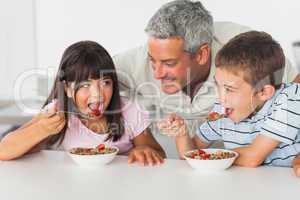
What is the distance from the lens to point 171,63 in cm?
152

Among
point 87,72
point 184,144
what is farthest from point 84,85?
point 184,144

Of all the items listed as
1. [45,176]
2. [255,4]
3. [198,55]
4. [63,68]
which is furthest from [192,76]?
[45,176]

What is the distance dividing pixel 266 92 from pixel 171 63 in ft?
1.28

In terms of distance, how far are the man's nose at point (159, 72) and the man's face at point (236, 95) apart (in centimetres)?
30

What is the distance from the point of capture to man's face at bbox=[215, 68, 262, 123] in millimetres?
1205

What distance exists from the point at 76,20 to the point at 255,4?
63 centimetres

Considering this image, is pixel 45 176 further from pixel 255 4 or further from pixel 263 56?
pixel 255 4

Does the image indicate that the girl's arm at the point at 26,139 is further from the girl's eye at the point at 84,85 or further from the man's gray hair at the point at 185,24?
the man's gray hair at the point at 185,24

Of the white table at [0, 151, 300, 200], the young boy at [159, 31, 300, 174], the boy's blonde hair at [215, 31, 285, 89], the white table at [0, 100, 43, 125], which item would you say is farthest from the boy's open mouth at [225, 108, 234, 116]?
the white table at [0, 100, 43, 125]

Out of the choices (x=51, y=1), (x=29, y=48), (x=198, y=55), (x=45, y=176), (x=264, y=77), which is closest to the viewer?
(x=45, y=176)

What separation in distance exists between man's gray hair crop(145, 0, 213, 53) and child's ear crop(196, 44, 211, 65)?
0.01 m

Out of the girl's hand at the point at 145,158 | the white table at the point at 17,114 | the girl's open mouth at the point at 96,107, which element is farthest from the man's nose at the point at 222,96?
the white table at the point at 17,114

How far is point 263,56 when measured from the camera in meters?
1.21

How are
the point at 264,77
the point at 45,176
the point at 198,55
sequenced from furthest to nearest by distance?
the point at 198,55
the point at 264,77
the point at 45,176
